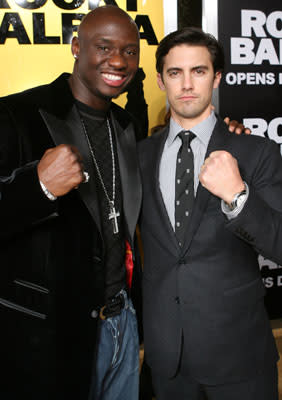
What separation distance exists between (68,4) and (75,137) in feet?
5.07

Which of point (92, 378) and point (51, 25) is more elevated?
point (51, 25)

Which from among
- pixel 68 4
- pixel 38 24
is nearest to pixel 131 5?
pixel 68 4

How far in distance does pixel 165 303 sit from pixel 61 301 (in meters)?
0.40

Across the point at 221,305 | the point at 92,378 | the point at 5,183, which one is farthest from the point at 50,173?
the point at 92,378

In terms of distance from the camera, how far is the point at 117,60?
5.07ft

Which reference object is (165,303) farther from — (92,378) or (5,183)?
(5,183)

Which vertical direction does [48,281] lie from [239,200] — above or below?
below

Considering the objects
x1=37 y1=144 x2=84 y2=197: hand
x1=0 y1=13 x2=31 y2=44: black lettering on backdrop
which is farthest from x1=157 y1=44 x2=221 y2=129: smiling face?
x1=0 y1=13 x2=31 y2=44: black lettering on backdrop

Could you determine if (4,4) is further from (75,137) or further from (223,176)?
(223,176)

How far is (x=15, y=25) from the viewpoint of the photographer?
8.52 ft

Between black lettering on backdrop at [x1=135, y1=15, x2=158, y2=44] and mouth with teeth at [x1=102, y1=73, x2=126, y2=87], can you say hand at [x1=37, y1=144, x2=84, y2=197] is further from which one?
black lettering on backdrop at [x1=135, y1=15, x2=158, y2=44]

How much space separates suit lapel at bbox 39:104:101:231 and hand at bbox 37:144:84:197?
0.22 m

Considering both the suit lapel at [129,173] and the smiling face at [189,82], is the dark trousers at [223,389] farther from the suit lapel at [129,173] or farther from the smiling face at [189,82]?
the smiling face at [189,82]

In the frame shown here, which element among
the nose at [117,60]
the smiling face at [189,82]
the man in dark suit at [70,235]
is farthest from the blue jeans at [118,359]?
the nose at [117,60]
